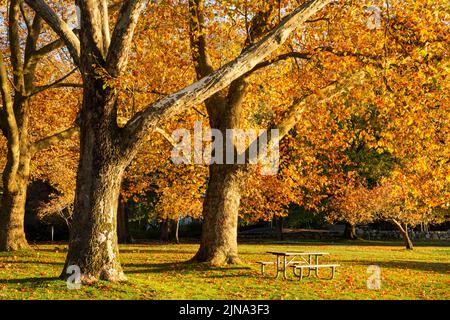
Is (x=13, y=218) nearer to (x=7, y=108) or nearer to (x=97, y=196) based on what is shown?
(x=7, y=108)

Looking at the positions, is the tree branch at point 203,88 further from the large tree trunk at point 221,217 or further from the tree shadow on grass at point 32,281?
the large tree trunk at point 221,217

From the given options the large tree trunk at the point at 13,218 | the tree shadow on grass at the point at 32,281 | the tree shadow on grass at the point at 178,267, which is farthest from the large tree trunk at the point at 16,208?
the tree shadow on grass at the point at 32,281

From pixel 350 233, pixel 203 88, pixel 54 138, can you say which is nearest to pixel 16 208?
pixel 54 138

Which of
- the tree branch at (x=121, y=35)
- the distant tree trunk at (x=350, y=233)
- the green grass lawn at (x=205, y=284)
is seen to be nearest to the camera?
the green grass lawn at (x=205, y=284)

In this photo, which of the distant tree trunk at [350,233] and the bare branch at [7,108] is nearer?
the bare branch at [7,108]

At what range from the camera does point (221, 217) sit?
18.6 m

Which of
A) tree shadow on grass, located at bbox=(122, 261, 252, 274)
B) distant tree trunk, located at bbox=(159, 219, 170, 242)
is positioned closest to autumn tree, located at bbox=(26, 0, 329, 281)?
tree shadow on grass, located at bbox=(122, 261, 252, 274)

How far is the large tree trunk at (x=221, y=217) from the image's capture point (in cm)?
1852

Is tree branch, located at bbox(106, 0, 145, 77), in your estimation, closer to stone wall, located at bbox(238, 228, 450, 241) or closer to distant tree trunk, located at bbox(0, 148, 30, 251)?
distant tree trunk, located at bbox(0, 148, 30, 251)

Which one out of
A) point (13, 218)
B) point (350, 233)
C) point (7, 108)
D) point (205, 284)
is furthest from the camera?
point (350, 233)

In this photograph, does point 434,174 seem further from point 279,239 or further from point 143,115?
point 279,239

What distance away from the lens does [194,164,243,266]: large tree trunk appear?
18.5 metres
